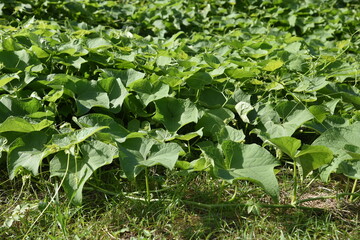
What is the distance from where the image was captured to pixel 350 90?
235 cm

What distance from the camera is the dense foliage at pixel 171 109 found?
1610 millimetres

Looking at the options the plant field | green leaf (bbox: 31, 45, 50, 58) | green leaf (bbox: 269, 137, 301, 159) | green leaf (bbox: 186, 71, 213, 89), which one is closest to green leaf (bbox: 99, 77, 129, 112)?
the plant field

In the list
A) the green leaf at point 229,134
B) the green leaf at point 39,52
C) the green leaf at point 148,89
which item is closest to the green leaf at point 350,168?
the green leaf at point 229,134

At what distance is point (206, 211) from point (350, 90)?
1174 mm

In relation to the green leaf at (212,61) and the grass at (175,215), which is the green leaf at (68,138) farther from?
the green leaf at (212,61)

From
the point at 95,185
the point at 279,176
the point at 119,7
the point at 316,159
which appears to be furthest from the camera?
the point at 119,7

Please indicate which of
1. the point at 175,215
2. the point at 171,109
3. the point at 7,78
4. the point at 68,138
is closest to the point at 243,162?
the point at 175,215

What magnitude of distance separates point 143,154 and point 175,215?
25 cm

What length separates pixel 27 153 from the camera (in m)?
1.71

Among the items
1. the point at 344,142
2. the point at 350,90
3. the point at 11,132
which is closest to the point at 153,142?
the point at 11,132

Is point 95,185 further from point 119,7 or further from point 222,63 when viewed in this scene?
point 119,7

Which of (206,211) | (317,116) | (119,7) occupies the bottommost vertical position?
(119,7)

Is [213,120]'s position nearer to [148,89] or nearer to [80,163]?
[148,89]

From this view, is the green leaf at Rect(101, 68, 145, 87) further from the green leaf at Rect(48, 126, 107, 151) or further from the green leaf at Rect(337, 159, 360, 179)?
the green leaf at Rect(337, 159, 360, 179)
